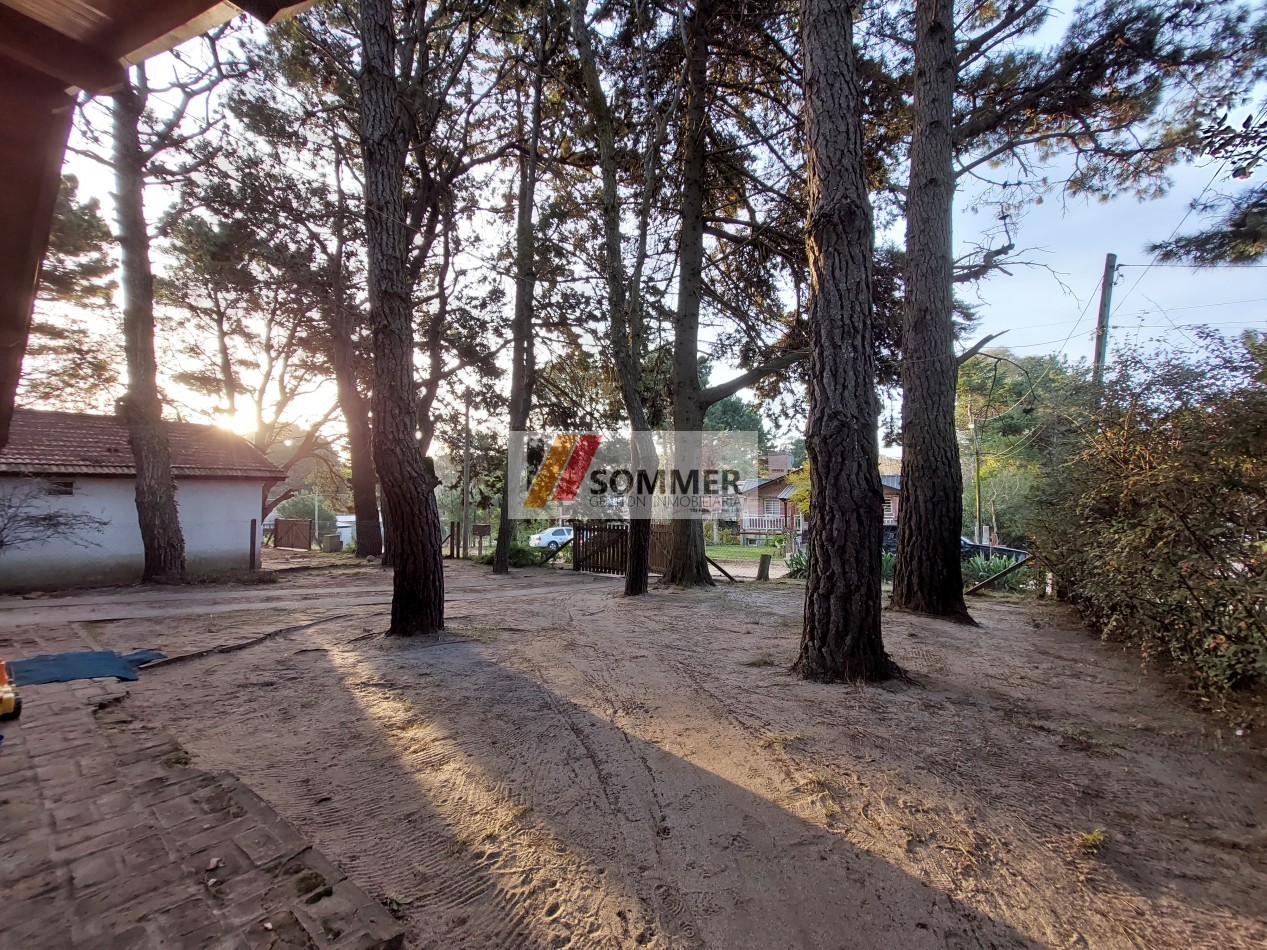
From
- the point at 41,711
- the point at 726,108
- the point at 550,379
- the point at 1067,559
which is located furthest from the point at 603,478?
the point at 41,711

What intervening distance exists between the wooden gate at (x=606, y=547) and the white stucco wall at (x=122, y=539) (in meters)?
8.01

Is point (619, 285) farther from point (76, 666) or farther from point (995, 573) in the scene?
point (995, 573)

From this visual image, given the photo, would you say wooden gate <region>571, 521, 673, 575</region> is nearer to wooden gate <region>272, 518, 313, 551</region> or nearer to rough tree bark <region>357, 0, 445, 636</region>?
rough tree bark <region>357, 0, 445, 636</region>

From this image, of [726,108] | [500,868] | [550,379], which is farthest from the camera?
Result: [550,379]

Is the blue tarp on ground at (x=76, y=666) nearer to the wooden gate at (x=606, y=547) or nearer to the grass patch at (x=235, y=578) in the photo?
the grass patch at (x=235, y=578)

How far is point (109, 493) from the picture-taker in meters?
11.5

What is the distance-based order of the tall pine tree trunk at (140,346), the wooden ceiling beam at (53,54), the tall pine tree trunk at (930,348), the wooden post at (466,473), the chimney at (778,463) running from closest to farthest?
the wooden ceiling beam at (53,54) → the tall pine tree trunk at (930,348) → the tall pine tree trunk at (140,346) → the wooden post at (466,473) → the chimney at (778,463)

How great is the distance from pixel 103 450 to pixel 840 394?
1548 cm

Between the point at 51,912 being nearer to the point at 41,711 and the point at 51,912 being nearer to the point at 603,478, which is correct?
the point at 41,711

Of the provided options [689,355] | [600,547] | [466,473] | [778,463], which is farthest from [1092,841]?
[778,463]

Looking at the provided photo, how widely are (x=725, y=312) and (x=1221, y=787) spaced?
9.28 m

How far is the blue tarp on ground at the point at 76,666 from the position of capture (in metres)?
4.02

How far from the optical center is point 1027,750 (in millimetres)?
2666

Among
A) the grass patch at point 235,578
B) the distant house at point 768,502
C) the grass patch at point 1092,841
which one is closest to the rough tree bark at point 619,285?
the grass patch at point 1092,841
